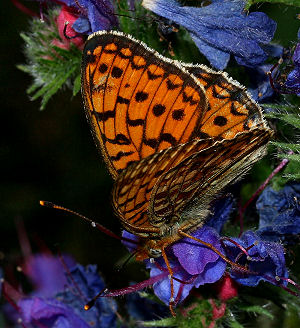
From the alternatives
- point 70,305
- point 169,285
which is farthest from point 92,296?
point 169,285

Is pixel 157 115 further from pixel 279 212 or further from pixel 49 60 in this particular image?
pixel 49 60

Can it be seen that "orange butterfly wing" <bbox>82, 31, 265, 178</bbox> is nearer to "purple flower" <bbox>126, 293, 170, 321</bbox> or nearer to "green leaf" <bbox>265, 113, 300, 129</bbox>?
"green leaf" <bbox>265, 113, 300, 129</bbox>

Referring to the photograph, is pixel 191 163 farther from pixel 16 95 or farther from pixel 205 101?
pixel 16 95

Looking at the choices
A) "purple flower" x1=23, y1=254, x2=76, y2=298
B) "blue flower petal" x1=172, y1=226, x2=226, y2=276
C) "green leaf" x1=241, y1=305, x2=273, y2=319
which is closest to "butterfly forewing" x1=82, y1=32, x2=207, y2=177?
"blue flower petal" x1=172, y1=226, x2=226, y2=276

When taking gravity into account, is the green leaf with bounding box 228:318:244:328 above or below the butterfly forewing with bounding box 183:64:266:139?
below

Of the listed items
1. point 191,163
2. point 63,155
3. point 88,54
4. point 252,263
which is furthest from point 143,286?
point 63,155

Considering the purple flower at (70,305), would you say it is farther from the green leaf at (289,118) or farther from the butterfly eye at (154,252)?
the green leaf at (289,118)
